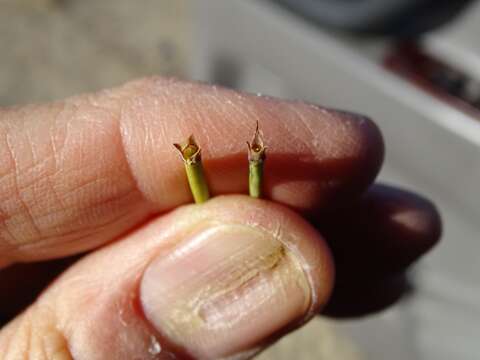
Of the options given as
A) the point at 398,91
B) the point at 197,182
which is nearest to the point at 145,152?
the point at 197,182

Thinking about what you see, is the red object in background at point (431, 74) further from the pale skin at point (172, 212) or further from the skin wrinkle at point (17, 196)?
the skin wrinkle at point (17, 196)

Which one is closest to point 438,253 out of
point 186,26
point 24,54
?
point 186,26

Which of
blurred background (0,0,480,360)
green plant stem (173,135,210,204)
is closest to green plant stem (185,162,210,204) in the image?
green plant stem (173,135,210,204)

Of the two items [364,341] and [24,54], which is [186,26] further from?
[364,341]

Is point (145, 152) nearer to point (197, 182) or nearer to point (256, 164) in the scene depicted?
point (197, 182)

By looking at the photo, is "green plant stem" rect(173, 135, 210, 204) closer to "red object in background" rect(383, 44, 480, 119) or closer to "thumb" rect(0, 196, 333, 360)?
"thumb" rect(0, 196, 333, 360)

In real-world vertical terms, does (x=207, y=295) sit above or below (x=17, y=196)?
below

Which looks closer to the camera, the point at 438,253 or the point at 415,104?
the point at 415,104
